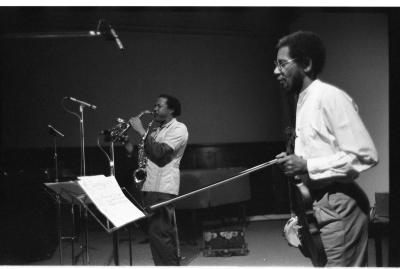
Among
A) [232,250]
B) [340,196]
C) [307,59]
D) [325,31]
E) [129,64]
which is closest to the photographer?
[340,196]

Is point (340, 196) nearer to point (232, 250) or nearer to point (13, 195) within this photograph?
point (232, 250)

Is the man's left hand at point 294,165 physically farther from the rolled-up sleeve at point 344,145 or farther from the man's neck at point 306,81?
the man's neck at point 306,81

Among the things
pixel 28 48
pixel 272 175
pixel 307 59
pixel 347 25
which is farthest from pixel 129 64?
pixel 307 59

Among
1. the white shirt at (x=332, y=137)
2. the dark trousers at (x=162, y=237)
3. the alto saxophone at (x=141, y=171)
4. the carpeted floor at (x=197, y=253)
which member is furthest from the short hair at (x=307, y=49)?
the carpeted floor at (x=197, y=253)

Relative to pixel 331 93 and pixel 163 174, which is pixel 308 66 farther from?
pixel 163 174

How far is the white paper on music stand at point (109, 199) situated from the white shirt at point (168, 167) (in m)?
1.21

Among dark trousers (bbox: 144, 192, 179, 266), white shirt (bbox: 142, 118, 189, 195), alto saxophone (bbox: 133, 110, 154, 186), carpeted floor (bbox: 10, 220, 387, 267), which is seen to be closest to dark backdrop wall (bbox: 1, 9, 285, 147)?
carpeted floor (bbox: 10, 220, 387, 267)

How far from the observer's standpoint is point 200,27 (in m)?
7.09

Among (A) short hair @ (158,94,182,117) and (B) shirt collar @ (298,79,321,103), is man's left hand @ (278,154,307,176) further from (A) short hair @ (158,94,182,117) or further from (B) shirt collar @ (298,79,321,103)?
(A) short hair @ (158,94,182,117)

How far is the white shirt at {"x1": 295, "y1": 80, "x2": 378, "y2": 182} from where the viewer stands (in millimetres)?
1630

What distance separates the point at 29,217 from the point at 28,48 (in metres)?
3.32

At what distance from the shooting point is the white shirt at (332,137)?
1630 mm

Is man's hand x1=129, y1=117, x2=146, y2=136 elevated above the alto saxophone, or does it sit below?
above

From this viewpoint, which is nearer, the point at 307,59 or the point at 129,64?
the point at 307,59
